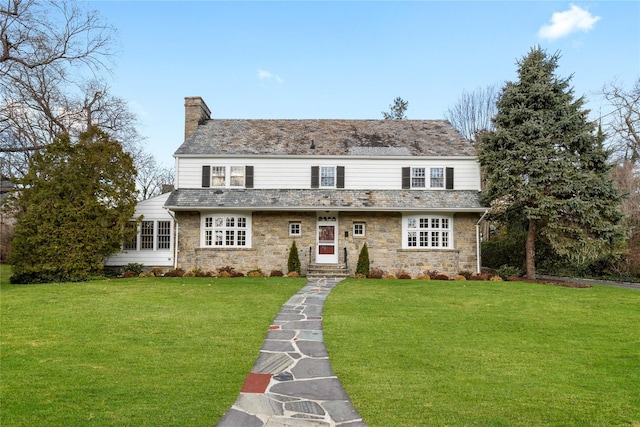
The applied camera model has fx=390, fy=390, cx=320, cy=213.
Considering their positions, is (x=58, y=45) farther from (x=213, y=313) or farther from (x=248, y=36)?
(x=213, y=313)

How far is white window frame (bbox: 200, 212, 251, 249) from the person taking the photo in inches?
710

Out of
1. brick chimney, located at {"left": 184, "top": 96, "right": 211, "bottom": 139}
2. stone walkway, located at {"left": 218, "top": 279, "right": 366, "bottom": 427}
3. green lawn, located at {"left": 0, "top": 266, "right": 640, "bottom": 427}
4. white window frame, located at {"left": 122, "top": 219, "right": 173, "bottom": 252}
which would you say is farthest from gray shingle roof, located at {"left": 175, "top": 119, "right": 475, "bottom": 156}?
stone walkway, located at {"left": 218, "top": 279, "right": 366, "bottom": 427}

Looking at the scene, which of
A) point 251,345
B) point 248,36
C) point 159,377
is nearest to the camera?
point 159,377

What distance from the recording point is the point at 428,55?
15.9 meters

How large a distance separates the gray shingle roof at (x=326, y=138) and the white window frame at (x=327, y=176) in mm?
763

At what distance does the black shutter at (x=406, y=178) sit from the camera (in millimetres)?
18531

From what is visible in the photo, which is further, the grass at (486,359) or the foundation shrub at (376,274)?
the foundation shrub at (376,274)

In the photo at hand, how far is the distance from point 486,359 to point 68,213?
52.7 feet

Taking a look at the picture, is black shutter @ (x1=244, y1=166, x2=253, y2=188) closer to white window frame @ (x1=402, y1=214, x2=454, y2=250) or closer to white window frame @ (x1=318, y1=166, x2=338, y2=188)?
white window frame @ (x1=318, y1=166, x2=338, y2=188)

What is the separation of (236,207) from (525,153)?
12.5m

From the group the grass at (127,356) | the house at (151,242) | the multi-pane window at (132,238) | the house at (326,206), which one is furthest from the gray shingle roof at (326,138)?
the grass at (127,356)

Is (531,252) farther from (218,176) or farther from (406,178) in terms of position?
(218,176)

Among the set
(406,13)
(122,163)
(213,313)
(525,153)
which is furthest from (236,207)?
(525,153)

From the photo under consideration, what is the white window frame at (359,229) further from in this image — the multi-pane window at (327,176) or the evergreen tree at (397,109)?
the evergreen tree at (397,109)
